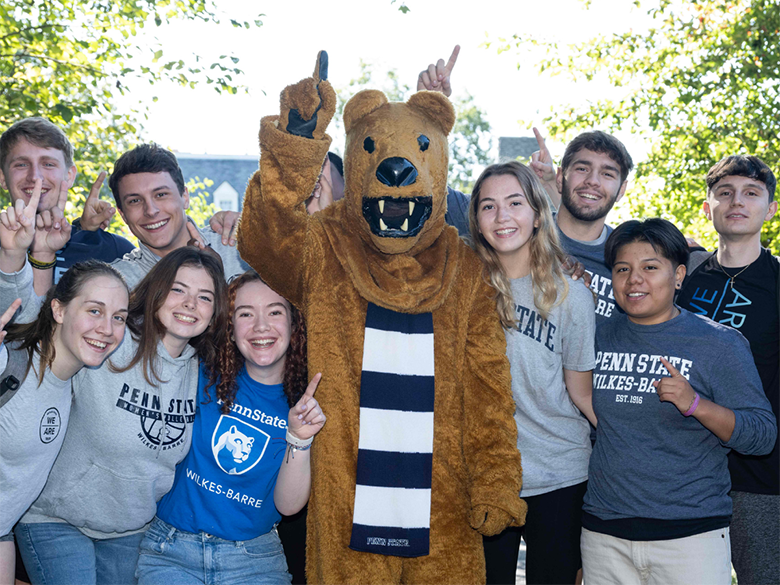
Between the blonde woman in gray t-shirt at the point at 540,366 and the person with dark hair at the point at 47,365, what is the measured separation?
1659 millimetres

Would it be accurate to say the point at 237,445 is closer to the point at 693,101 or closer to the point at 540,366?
the point at 540,366

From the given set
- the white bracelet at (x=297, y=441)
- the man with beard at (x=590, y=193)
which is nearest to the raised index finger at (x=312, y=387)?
the white bracelet at (x=297, y=441)

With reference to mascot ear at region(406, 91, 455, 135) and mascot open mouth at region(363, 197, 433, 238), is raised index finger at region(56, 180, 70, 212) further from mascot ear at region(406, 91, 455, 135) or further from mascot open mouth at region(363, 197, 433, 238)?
mascot ear at region(406, 91, 455, 135)

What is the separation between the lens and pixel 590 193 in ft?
13.2

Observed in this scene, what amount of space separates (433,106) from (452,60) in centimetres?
78

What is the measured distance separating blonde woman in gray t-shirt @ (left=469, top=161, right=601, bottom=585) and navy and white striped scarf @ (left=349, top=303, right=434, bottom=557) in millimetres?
500

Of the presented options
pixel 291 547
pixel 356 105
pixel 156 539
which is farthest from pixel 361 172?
pixel 291 547

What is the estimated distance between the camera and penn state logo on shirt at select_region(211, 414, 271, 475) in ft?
10.2

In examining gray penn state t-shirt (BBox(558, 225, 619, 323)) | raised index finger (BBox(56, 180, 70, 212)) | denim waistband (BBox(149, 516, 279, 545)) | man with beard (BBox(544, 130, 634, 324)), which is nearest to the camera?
denim waistband (BBox(149, 516, 279, 545))

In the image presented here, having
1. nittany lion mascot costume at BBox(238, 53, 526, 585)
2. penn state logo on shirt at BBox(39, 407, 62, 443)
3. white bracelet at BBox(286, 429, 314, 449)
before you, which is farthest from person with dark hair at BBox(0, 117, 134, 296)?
white bracelet at BBox(286, 429, 314, 449)

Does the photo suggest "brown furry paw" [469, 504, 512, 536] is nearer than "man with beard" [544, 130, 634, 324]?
Yes

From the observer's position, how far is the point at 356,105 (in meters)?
3.00

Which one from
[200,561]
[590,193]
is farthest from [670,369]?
[200,561]

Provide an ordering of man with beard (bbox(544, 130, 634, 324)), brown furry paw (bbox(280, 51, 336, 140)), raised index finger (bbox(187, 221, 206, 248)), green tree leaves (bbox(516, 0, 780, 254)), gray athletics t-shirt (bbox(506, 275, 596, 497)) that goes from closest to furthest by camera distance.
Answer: brown furry paw (bbox(280, 51, 336, 140)) < gray athletics t-shirt (bbox(506, 275, 596, 497)) < raised index finger (bbox(187, 221, 206, 248)) < man with beard (bbox(544, 130, 634, 324)) < green tree leaves (bbox(516, 0, 780, 254))
